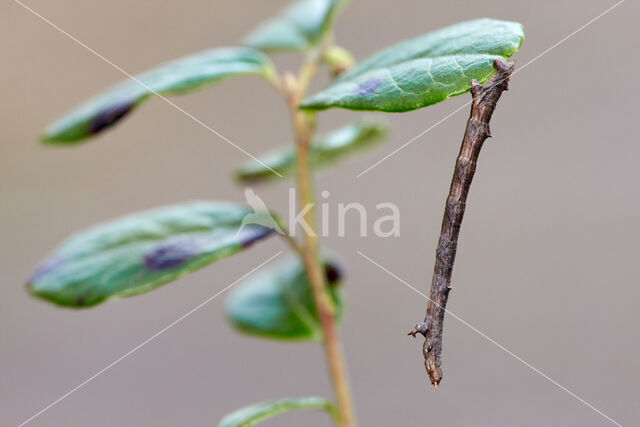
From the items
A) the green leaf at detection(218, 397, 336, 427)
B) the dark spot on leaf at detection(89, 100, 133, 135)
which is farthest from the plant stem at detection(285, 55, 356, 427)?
the dark spot on leaf at detection(89, 100, 133, 135)

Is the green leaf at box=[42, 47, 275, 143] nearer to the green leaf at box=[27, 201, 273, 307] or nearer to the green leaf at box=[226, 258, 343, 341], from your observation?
the green leaf at box=[27, 201, 273, 307]

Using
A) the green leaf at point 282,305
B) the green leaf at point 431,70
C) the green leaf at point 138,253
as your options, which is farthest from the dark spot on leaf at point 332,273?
the green leaf at point 431,70

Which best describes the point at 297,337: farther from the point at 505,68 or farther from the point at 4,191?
the point at 4,191

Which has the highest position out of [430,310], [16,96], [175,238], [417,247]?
[16,96]

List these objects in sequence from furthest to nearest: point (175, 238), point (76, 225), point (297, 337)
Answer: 1. point (76, 225)
2. point (297, 337)
3. point (175, 238)

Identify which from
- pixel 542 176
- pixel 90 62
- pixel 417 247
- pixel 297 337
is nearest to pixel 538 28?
pixel 542 176

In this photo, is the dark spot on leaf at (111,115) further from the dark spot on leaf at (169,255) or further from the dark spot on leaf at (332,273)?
the dark spot on leaf at (332,273)

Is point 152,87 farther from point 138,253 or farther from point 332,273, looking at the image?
point 332,273
